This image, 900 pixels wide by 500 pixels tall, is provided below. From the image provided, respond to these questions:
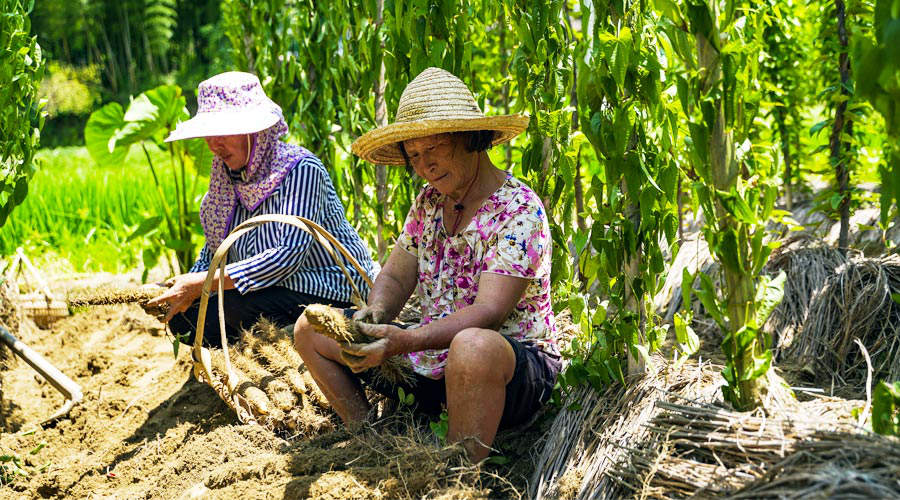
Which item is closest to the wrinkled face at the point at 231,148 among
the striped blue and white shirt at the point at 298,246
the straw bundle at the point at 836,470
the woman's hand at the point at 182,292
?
the striped blue and white shirt at the point at 298,246

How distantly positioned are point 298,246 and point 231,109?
0.61 m

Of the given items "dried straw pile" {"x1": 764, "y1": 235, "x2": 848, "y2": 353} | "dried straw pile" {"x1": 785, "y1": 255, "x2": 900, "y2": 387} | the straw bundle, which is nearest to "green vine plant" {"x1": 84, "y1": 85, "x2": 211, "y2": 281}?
"dried straw pile" {"x1": 764, "y1": 235, "x2": 848, "y2": 353}

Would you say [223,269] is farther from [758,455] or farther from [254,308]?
[758,455]

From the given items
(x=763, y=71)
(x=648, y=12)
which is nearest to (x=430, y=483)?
(x=648, y=12)

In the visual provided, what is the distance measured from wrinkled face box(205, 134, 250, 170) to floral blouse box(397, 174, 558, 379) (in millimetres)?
890

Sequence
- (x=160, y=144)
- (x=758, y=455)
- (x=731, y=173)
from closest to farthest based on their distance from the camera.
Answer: (x=758, y=455)
(x=731, y=173)
(x=160, y=144)

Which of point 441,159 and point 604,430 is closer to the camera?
point 604,430

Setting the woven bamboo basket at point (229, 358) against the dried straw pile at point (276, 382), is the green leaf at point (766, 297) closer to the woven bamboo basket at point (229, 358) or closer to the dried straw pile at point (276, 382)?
the woven bamboo basket at point (229, 358)

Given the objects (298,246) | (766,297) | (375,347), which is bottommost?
(298,246)

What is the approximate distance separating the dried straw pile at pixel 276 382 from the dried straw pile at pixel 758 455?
4.01 feet

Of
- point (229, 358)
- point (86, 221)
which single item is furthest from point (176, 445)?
point (86, 221)

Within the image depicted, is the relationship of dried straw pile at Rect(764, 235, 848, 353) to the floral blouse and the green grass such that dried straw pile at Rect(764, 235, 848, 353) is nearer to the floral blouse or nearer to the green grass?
the floral blouse

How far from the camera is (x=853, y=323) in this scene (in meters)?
3.09

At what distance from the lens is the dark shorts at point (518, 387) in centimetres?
248
